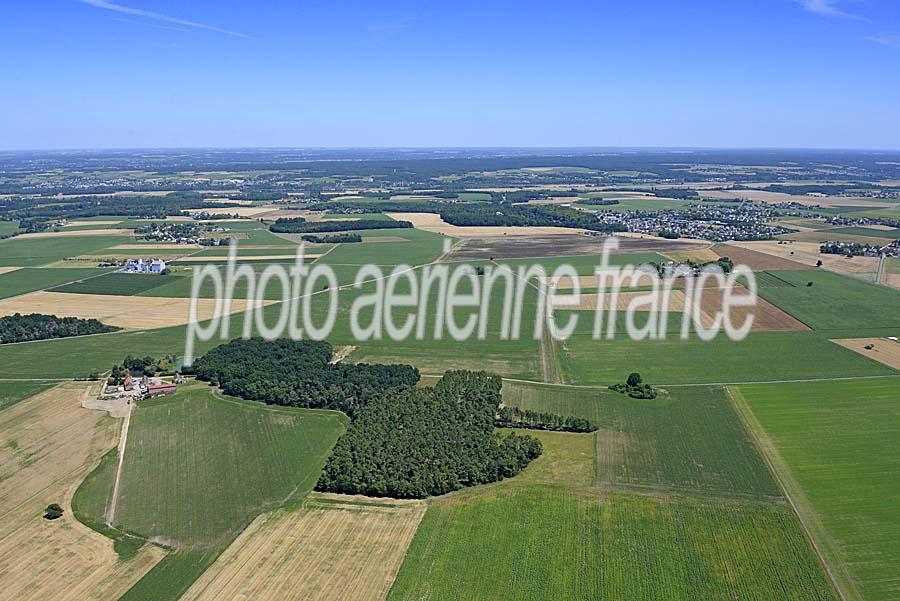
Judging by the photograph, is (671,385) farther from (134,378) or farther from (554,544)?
(134,378)

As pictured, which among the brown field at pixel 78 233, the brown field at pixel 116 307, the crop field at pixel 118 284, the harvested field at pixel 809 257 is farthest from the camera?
the brown field at pixel 78 233

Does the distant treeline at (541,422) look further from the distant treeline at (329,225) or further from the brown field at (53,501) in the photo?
the distant treeline at (329,225)

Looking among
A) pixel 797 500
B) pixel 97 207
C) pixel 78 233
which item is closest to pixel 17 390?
pixel 797 500

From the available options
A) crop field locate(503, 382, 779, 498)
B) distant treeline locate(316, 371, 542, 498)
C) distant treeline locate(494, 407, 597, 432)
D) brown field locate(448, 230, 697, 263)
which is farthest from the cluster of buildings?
distant treeline locate(316, 371, 542, 498)

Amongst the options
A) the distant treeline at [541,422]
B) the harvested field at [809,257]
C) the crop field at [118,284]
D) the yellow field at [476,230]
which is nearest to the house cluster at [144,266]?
the crop field at [118,284]

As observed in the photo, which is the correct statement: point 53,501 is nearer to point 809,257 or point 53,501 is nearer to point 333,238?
point 333,238

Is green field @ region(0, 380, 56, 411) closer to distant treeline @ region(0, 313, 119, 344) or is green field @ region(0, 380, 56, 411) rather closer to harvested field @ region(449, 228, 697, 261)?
distant treeline @ region(0, 313, 119, 344)

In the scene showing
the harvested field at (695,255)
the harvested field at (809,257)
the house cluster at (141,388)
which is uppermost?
the harvested field at (695,255)
